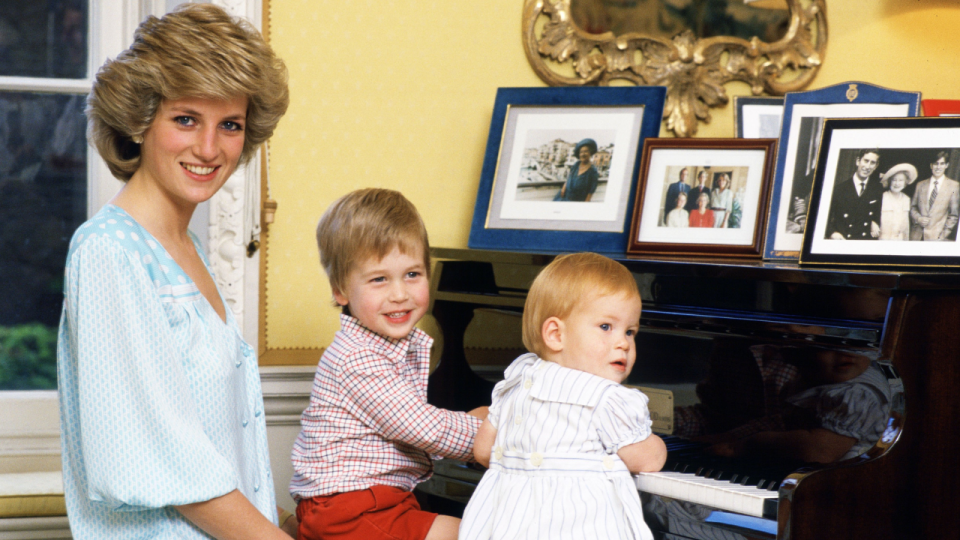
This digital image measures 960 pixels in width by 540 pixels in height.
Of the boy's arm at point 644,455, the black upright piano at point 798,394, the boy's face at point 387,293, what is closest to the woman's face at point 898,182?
the black upright piano at point 798,394

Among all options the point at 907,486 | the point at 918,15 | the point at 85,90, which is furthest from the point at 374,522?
the point at 918,15

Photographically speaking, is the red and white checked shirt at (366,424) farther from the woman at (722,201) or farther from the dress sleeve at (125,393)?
the woman at (722,201)

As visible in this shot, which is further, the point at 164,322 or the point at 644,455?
the point at 644,455

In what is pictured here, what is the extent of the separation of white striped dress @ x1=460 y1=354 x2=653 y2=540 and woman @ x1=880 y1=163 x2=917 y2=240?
1.95 feet

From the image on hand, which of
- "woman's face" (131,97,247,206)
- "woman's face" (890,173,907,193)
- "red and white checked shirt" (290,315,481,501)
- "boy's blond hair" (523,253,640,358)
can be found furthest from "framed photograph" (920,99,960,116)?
"woman's face" (131,97,247,206)

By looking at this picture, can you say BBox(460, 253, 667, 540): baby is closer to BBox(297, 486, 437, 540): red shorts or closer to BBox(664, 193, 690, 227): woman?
BBox(297, 486, 437, 540): red shorts

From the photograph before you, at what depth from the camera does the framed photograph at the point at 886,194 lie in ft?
5.15

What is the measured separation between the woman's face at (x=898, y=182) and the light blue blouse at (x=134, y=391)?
1.26 metres

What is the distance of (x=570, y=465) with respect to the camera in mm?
1408

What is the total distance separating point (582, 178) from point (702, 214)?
357 mm

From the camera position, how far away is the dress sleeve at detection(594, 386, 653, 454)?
4.58 ft


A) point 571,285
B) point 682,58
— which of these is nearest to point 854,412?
point 571,285

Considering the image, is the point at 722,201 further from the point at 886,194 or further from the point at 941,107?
the point at 941,107

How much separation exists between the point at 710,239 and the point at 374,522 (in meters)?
0.96
